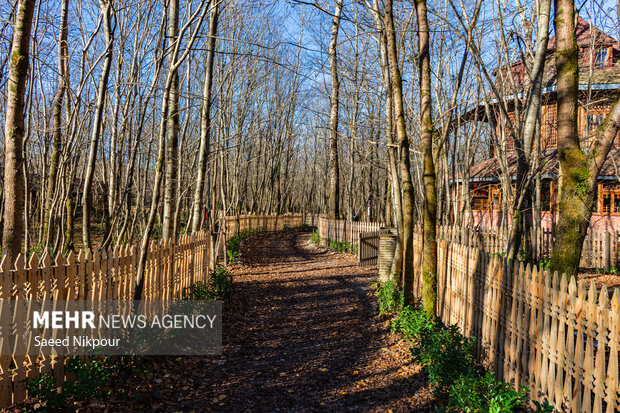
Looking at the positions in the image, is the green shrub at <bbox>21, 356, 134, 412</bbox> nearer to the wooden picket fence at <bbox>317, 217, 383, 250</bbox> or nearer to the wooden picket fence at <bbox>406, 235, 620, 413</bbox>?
the wooden picket fence at <bbox>406, 235, 620, 413</bbox>

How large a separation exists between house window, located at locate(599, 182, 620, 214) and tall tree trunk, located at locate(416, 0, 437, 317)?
16792mm

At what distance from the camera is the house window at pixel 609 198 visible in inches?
758

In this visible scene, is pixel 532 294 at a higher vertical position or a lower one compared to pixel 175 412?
higher

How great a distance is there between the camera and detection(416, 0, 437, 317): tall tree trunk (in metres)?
6.77

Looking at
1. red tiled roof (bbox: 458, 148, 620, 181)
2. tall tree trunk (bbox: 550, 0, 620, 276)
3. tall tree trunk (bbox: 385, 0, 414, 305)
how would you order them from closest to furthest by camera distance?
tall tree trunk (bbox: 550, 0, 620, 276), tall tree trunk (bbox: 385, 0, 414, 305), red tiled roof (bbox: 458, 148, 620, 181)

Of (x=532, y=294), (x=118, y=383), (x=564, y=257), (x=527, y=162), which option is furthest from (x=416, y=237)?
(x=118, y=383)

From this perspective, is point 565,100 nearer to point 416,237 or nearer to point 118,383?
point 416,237

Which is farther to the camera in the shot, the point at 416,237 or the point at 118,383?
the point at 416,237

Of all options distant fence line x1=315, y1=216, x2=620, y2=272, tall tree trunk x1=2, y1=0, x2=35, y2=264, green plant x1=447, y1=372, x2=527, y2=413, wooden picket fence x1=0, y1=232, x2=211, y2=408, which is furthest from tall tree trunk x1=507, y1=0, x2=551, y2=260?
tall tree trunk x1=2, y1=0, x2=35, y2=264

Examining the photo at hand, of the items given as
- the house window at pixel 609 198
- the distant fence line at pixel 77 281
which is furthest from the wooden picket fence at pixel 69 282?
the house window at pixel 609 198

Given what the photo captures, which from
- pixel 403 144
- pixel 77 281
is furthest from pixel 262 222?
pixel 77 281

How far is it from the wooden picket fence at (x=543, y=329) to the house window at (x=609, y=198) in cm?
1694

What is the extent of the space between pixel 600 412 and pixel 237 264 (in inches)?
506

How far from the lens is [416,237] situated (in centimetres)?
1023
